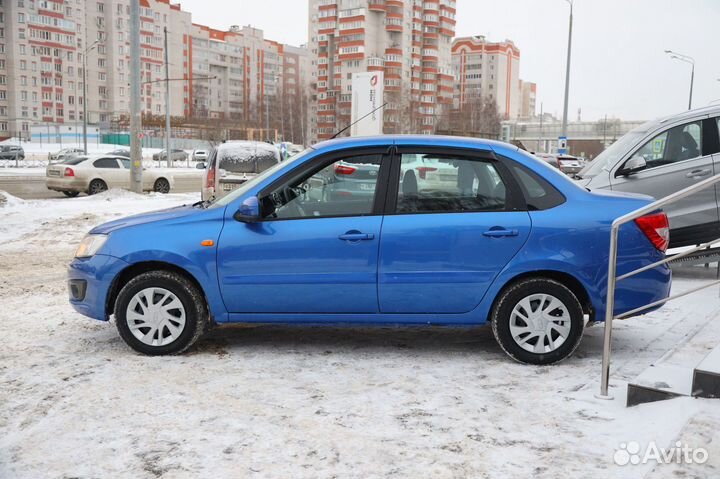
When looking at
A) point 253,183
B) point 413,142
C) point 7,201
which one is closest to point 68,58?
point 7,201

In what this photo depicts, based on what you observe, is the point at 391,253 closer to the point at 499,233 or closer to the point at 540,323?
the point at 499,233

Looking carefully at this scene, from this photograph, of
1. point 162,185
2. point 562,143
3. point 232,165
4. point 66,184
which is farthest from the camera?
point 562,143

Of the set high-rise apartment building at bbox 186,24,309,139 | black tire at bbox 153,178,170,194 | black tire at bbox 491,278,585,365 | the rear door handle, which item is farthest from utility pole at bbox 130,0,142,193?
high-rise apartment building at bbox 186,24,309,139

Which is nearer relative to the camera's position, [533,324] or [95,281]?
[533,324]

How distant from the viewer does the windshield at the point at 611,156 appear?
9.44 meters

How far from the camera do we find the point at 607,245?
508 cm

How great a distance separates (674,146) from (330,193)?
19.0 feet

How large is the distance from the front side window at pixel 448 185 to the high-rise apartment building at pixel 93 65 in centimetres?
8304

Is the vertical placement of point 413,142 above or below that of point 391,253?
above

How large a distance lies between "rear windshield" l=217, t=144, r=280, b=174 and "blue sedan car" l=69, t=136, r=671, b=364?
7738mm

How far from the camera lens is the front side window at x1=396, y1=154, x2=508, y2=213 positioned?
17.2ft

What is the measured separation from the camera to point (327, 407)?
434 centimetres
